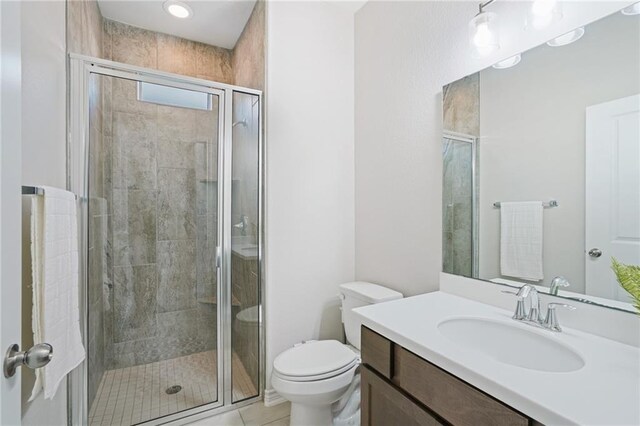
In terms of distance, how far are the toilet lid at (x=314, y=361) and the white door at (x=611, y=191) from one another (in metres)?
1.08

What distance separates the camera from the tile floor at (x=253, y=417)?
→ 1.72 m

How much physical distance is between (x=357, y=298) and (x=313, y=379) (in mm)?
527

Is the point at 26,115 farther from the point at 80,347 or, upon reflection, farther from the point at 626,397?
the point at 626,397

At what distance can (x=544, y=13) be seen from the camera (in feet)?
3.57

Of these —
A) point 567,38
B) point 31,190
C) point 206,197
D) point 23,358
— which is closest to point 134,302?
point 206,197

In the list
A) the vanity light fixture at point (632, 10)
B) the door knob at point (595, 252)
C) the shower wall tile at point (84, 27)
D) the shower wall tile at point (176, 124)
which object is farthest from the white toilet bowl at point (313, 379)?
the shower wall tile at point (84, 27)

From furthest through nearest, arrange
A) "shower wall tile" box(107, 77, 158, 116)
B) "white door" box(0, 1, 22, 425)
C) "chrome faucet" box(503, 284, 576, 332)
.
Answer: "shower wall tile" box(107, 77, 158, 116) < "chrome faucet" box(503, 284, 576, 332) < "white door" box(0, 1, 22, 425)

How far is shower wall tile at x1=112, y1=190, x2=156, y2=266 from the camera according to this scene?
1.75 m

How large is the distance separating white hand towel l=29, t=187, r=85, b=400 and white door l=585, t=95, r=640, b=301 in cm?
180

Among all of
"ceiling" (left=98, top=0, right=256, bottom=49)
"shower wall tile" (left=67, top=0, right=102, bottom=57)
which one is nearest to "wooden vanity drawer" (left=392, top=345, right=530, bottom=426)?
"shower wall tile" (left=67, top=0, right=102, bottom=57)

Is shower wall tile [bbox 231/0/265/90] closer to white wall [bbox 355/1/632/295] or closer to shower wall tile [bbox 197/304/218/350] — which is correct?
white wall [bbox 355/1/632/295]

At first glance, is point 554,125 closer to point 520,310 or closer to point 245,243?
point 520,310

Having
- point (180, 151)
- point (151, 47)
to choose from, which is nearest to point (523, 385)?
point (180, 151)

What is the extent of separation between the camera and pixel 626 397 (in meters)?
0.65
